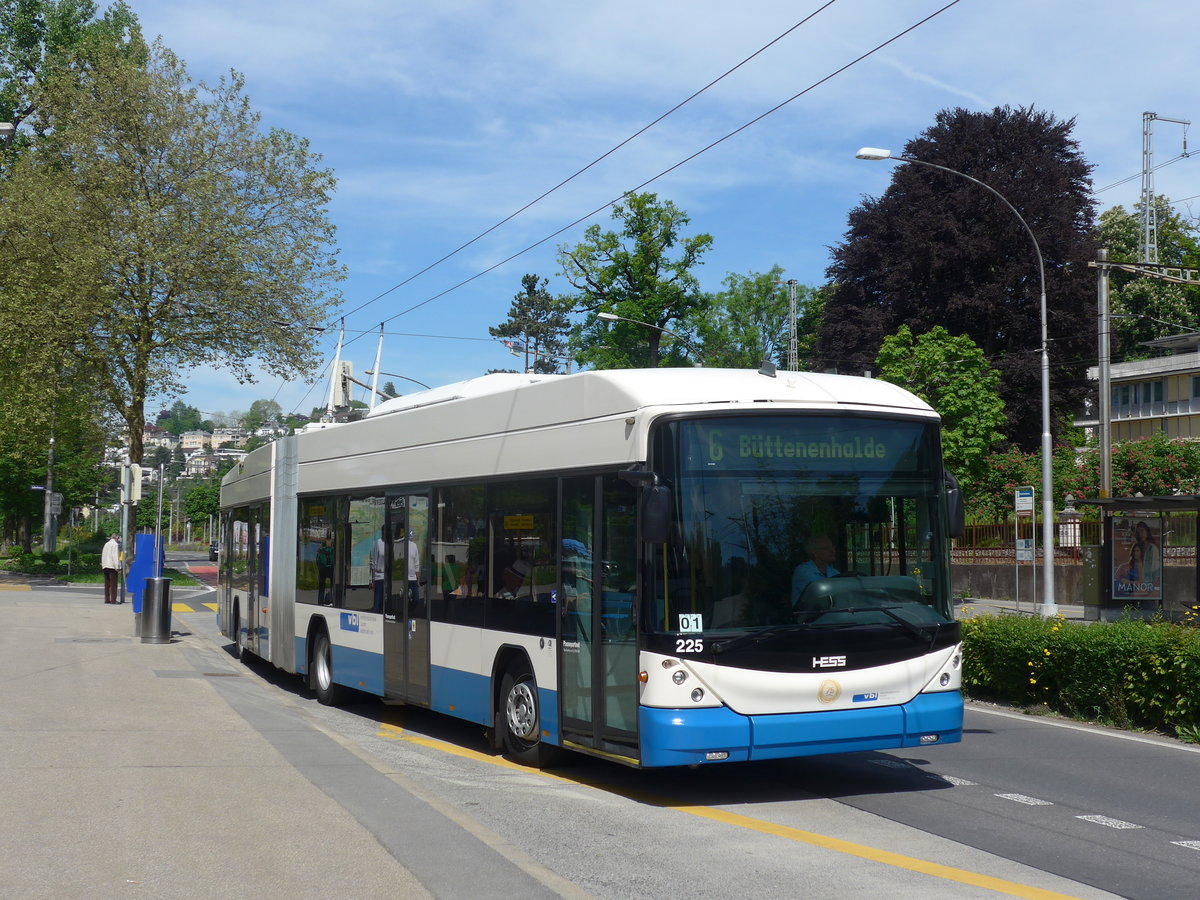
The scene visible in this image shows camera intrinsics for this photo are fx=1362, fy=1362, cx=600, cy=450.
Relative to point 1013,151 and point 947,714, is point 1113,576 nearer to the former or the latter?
point 947,714

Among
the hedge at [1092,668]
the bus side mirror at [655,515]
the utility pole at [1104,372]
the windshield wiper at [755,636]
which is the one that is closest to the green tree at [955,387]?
the utility pole at [1104,372]

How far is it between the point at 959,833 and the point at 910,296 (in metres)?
40.3

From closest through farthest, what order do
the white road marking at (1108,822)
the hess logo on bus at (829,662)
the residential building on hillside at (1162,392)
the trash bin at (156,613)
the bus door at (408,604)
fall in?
the white road marking at (1108,822) < the hess logo on bus at (829,662) < the bus door at (408,604) < the trash bin at (156,613) < the residential building on hillside at (1162,392)

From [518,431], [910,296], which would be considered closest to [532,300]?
[910,296]

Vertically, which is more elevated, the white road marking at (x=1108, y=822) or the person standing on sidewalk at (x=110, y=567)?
the person standing on sidewalk at (x=110, y=567)

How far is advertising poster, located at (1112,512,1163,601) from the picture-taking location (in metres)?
24.9

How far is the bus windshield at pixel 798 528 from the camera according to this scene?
8562 millimetres

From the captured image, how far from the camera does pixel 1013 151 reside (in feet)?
152

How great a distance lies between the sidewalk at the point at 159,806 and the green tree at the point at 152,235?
2513cm

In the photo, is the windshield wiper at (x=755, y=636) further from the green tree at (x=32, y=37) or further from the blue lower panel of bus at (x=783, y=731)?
the green tree at (x=32, y=37)

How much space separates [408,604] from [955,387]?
2957 centimetres

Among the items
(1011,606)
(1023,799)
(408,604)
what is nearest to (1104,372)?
(1011,606)

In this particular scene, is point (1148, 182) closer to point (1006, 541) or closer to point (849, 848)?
point (1006, 541)

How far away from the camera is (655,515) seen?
26.9 ft
